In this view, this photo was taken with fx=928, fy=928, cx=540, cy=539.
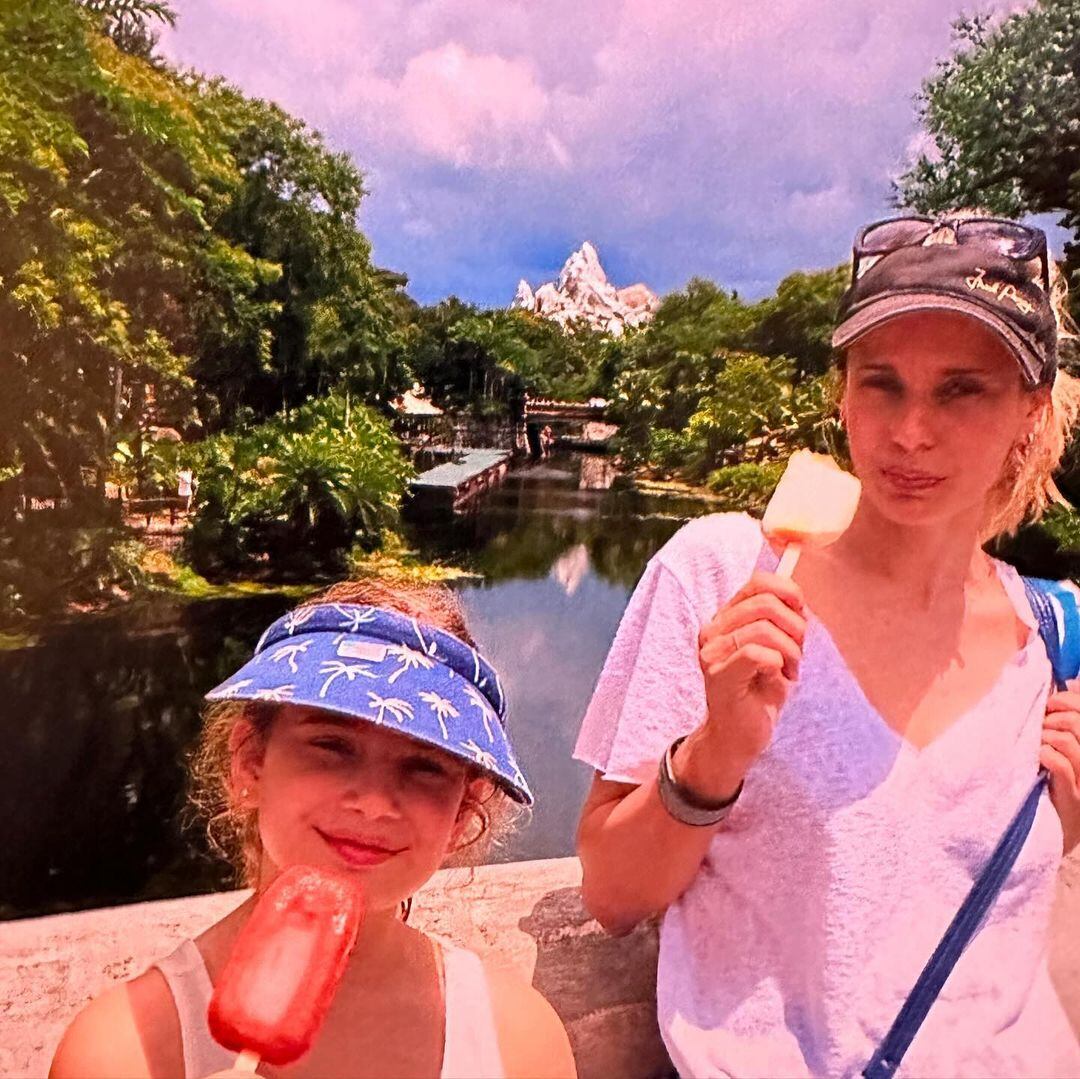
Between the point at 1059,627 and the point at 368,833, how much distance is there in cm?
84

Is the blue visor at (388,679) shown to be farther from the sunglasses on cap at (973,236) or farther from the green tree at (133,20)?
the green tree at (133,20)

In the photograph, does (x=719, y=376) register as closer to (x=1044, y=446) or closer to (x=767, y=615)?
(x=1044, y=446)

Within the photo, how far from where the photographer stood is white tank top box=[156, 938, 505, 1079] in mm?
771

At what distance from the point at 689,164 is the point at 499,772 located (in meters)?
2.40

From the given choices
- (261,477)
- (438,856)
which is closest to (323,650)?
(438,856)

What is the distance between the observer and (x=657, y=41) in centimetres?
252

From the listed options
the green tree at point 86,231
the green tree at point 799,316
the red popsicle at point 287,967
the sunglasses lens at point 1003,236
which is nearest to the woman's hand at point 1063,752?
the sunglasses lens at point 1003,236

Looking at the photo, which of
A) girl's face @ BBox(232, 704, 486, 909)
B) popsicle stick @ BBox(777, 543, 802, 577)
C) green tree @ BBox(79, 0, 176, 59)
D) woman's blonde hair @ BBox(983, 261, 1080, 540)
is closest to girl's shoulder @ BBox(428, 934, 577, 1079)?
girl's face @ BBox(232, 704, 486, 909)

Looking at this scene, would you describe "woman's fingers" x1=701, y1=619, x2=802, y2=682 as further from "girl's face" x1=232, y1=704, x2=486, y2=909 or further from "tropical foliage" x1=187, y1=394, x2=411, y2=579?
"tropical foliage" x1=187, y1=394, x2=411, y2=579

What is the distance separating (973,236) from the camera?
97cm

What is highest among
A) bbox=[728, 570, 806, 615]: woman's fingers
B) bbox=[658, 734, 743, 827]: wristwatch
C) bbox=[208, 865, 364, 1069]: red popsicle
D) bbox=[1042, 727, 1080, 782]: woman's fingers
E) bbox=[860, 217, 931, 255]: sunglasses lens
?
bbox=[860, 217, 931, 255]: sunglasses lens

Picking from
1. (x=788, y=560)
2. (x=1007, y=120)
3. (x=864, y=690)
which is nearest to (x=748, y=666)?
(x=788, y=560)

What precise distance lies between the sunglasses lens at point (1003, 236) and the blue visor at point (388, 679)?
68 centimetres

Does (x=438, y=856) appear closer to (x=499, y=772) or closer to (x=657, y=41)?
(x=499, y=772)
